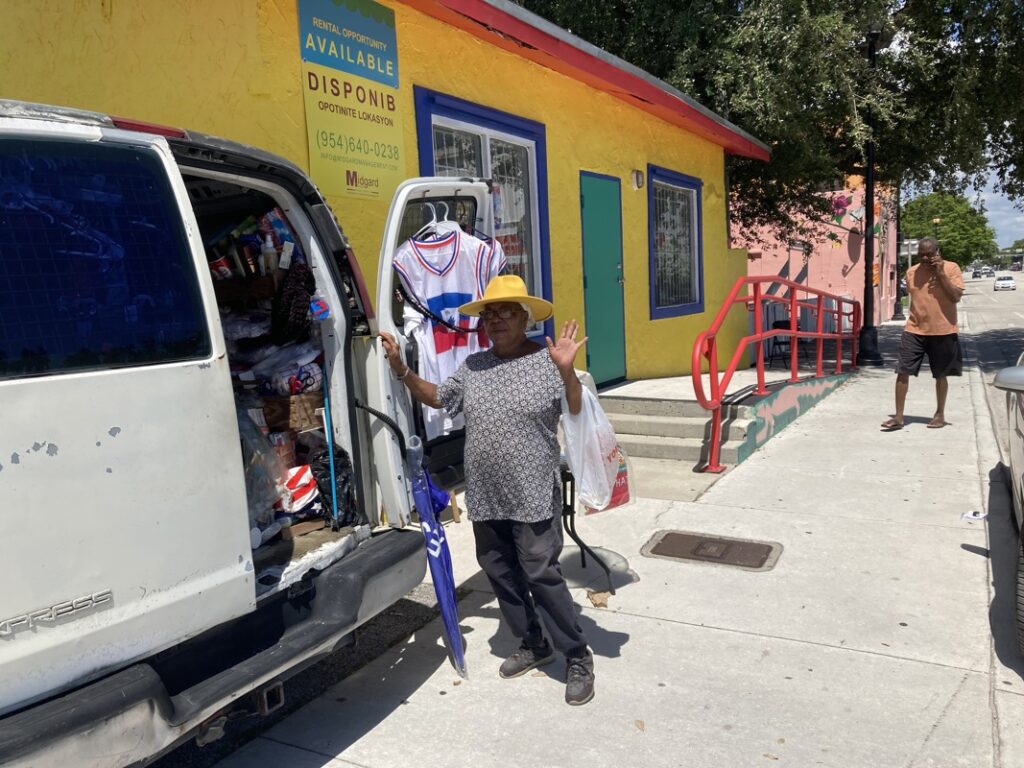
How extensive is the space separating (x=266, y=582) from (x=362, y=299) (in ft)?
3.75

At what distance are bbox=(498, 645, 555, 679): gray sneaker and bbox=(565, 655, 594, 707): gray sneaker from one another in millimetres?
225

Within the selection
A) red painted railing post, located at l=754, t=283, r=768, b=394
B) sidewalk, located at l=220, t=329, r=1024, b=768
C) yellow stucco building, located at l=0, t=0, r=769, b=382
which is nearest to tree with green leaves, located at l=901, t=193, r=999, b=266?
yellow stucco building, located at l=0, t=0, r=769, b=382

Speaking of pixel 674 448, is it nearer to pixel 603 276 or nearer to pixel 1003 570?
pixel 603 276

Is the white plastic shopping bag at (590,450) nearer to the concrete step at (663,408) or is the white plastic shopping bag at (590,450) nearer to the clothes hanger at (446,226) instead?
the clothes hanger at (446,226)

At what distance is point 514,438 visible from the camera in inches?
126

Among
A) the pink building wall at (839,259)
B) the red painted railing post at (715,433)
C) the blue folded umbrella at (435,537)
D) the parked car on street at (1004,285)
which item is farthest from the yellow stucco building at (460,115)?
the parked car on street at (1004,285)

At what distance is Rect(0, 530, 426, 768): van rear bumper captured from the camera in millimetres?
1934

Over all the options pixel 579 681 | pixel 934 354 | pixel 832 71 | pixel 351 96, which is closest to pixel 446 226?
pixel 351 96

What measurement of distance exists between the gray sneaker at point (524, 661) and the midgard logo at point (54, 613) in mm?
1891

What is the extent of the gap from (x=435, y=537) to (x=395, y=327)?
1111 millimetres

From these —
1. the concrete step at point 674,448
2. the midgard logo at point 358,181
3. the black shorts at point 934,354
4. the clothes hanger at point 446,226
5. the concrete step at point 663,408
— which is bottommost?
the concrete step at point 674,448

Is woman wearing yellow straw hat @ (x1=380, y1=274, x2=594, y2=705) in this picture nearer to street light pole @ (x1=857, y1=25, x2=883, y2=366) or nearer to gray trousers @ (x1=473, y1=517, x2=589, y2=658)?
gray trousers @ (x1=473, y1=517, x2=589, y2=658)

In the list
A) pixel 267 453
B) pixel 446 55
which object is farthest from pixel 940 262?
pixel 267 453

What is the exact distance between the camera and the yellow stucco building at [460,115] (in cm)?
429
